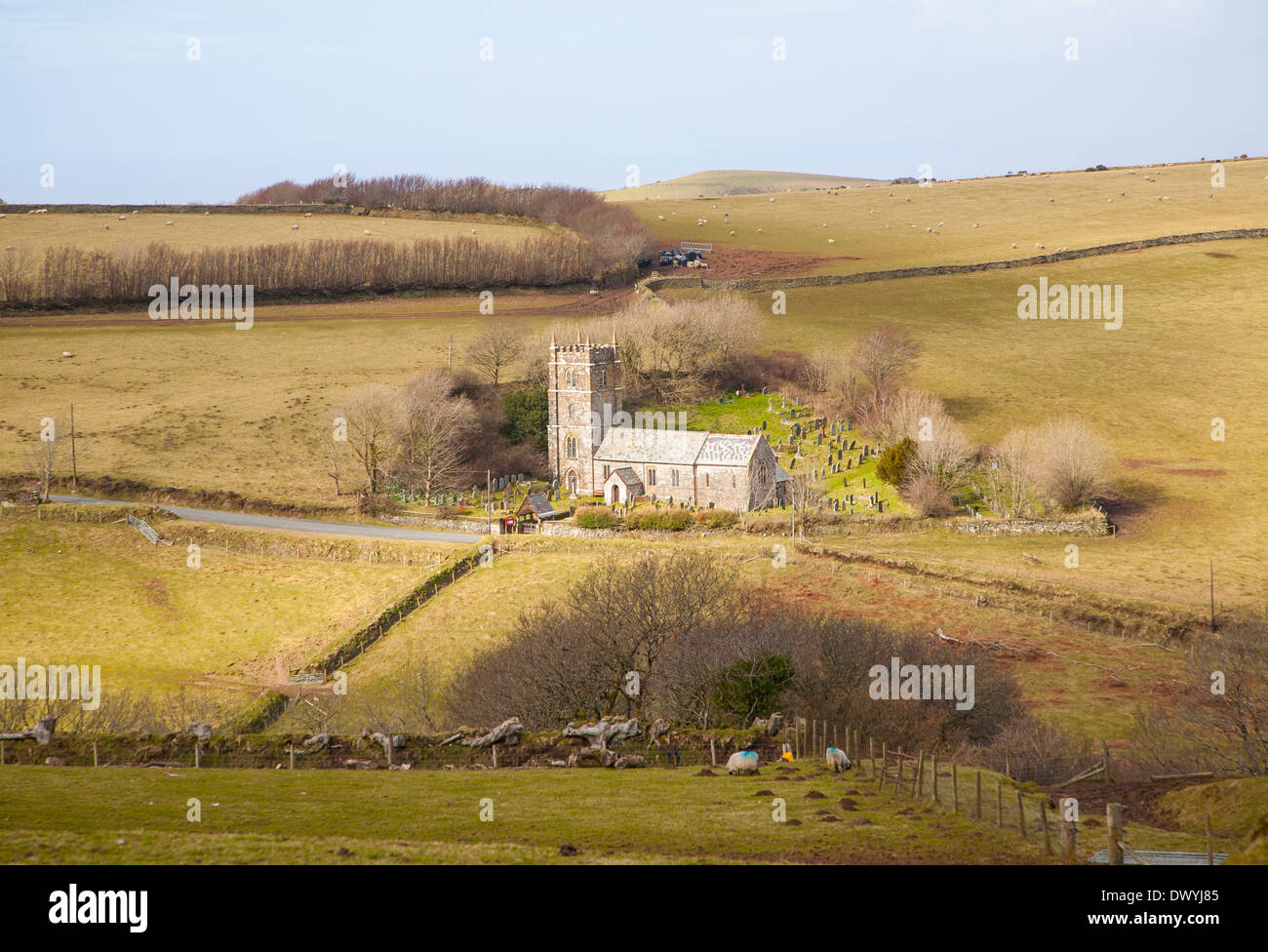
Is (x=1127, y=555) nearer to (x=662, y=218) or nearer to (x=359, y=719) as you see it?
(x=359, y=719)

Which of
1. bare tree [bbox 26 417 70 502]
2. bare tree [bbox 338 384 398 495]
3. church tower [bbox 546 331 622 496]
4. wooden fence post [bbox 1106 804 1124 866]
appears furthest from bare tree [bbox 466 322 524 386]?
wooden fence post [bbox 1106 804 1124 866]

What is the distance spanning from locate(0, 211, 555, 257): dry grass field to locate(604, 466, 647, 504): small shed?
55.6m

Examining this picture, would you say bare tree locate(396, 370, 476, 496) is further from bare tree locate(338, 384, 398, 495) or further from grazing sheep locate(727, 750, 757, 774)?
grazing sheep locate(727, 750, 757, 774)

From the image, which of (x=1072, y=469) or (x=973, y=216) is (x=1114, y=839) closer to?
(x=1072, y=469)

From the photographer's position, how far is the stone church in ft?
223

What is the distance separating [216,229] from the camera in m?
118

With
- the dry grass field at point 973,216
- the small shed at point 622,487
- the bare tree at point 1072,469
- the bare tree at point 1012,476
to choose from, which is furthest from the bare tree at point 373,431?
the dry grass field at point 973,216

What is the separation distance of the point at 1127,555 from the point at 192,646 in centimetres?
4454

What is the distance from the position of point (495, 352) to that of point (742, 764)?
213 ft

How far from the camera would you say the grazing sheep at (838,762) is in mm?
24906

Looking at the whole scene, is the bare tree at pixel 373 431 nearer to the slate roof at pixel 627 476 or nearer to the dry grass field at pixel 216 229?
the slate roof at pixel 627 476

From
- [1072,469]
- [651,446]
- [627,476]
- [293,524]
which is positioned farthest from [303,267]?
[1072,469]

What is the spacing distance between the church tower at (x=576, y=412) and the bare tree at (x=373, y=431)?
411 inches
